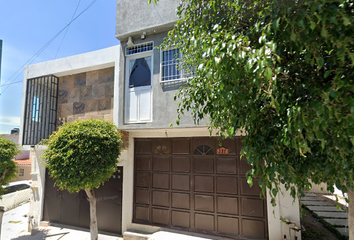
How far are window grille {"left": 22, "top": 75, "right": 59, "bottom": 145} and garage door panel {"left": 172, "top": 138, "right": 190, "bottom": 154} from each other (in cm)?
522

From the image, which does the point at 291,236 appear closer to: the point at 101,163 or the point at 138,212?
the point at 138,212

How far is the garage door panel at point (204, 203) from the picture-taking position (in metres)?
6.06

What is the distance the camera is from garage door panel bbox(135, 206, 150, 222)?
6723 millimetres

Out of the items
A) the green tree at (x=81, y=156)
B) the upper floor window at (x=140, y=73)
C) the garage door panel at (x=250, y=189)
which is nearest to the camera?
the green tree at (x=81, y=156)

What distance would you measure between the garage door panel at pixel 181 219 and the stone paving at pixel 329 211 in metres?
4.64

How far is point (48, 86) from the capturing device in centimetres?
831

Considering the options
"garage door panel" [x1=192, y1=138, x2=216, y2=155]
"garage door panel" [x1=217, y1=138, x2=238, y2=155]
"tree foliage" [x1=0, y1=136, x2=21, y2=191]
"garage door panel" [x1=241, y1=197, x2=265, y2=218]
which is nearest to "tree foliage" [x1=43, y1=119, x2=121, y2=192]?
"garage door panel" [x1=192, y1=138, x2=216, y2=155]

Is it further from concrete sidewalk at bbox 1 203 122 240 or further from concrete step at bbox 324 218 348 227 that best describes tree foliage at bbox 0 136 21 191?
concrete step at bbox 324 218 348 227

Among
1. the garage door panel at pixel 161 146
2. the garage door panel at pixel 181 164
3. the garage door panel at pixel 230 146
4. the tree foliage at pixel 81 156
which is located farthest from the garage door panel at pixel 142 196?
the garage door panel at pixel 230 146

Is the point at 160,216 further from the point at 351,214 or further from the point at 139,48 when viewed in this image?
the point at 139,48

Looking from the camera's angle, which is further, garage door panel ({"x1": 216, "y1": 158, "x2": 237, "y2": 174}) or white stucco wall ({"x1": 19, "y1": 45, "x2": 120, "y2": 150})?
white stucco wall ({"x1": 19, "y1": 45, "x2": 120, "y2": 150})

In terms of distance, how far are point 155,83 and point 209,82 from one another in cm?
369

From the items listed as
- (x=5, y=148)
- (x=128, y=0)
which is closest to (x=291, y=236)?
(x=128, y=0)

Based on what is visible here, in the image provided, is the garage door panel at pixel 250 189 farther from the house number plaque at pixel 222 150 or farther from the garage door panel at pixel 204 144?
the garage door panel at pixel 204 144
